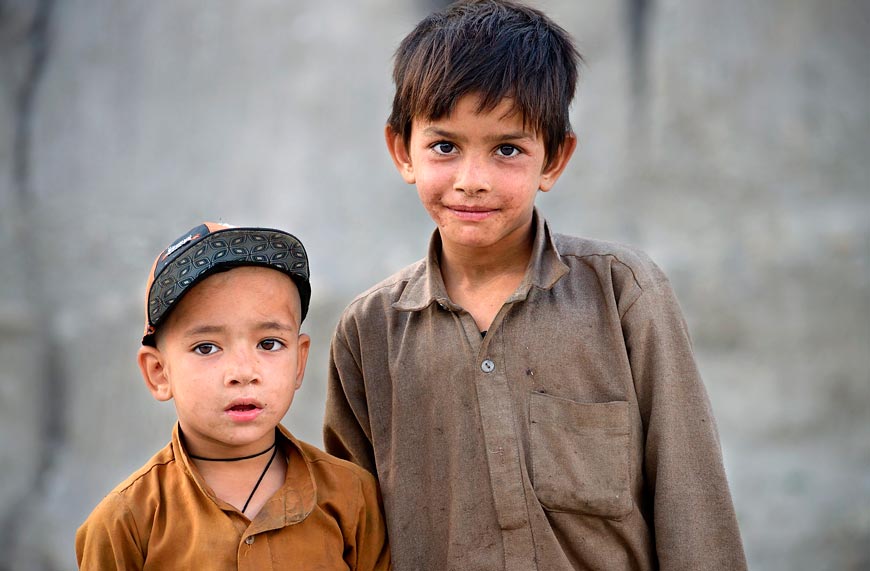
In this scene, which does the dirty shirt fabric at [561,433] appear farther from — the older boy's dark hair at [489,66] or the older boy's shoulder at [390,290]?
the older boy's dark hair at [489,66]

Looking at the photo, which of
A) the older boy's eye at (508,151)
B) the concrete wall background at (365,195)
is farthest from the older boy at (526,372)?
the concrete wall background at (365,195)

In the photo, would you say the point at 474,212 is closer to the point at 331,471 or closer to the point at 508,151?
the point at 508,151

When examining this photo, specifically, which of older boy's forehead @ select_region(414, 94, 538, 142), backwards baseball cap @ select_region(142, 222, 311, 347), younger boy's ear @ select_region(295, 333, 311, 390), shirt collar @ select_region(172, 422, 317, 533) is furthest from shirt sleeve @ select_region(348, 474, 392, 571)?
older boy's forehead @ select_region(414, 94, 538, 142)

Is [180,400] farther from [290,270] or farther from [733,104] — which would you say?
[733,104]

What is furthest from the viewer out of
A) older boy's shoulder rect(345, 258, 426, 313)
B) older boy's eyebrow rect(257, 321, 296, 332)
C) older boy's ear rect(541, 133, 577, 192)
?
older boy's shoulder rect(345, 258, 426, 313)

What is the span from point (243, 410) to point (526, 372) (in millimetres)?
551

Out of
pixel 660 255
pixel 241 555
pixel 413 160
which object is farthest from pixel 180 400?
pixel 660 255

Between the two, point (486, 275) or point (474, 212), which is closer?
point (474, 212)

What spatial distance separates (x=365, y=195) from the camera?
321 cm

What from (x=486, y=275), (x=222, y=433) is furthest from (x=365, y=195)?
(x=222, y=433)

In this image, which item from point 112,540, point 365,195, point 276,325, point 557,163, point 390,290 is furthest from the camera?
point 365,195

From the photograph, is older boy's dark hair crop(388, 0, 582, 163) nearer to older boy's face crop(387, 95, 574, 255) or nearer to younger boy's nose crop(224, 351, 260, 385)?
older boy's face crop(387, 95, 574, 255)

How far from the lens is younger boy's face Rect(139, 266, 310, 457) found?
1908 mm

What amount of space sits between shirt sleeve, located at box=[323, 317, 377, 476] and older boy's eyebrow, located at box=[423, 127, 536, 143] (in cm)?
48
